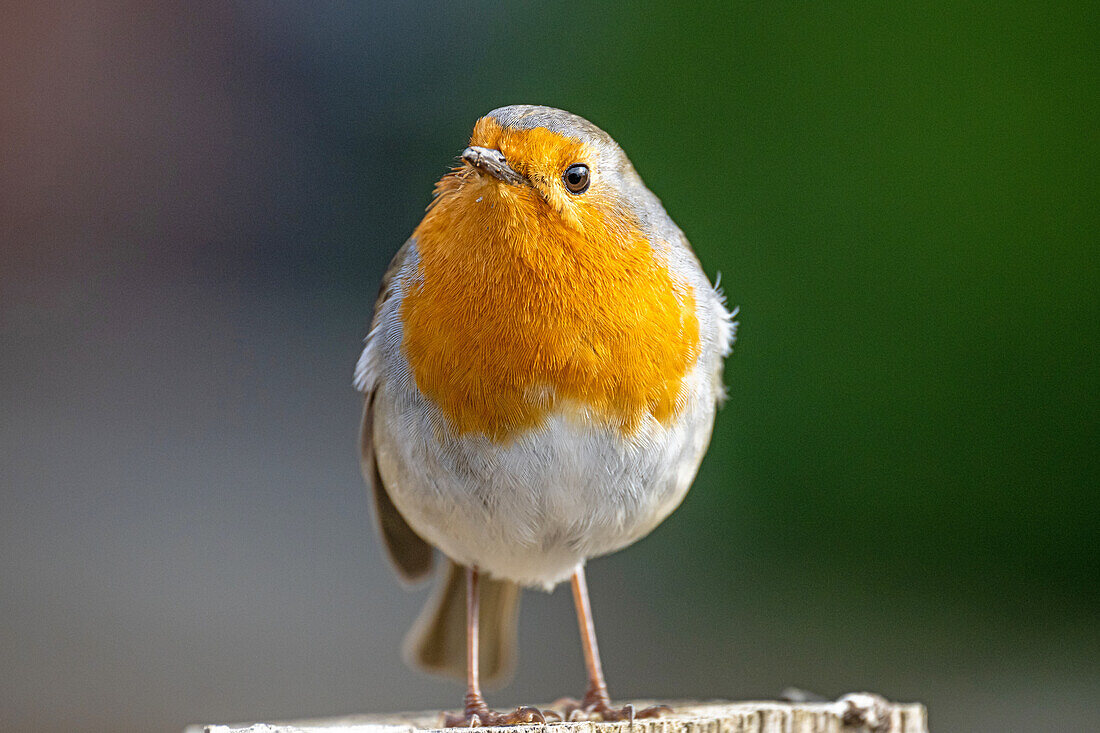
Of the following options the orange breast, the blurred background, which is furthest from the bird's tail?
the blurred background

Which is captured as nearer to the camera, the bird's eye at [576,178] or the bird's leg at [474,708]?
the bird's eye at [576,178]

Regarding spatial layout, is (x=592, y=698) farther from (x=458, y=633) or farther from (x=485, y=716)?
(x=458, y=633)

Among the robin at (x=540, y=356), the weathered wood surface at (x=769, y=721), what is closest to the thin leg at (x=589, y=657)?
the weathered wood surface at (x=769, y=721)

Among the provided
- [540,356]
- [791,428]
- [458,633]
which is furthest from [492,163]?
[791,428]

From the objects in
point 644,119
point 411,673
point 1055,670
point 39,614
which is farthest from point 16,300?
point 1055,670

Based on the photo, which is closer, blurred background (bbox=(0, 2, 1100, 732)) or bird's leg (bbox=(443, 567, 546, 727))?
bird's leg (bbox=(443, 567, 546, 727))

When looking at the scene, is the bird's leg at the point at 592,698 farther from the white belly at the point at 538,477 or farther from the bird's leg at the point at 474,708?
the white belly at the point at 538,477

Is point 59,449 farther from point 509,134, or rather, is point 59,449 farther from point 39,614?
point 509,134

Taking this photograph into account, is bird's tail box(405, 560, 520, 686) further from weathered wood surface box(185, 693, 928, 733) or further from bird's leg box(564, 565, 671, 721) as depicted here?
weathered wood surface box(185, 693, 928, 733)
